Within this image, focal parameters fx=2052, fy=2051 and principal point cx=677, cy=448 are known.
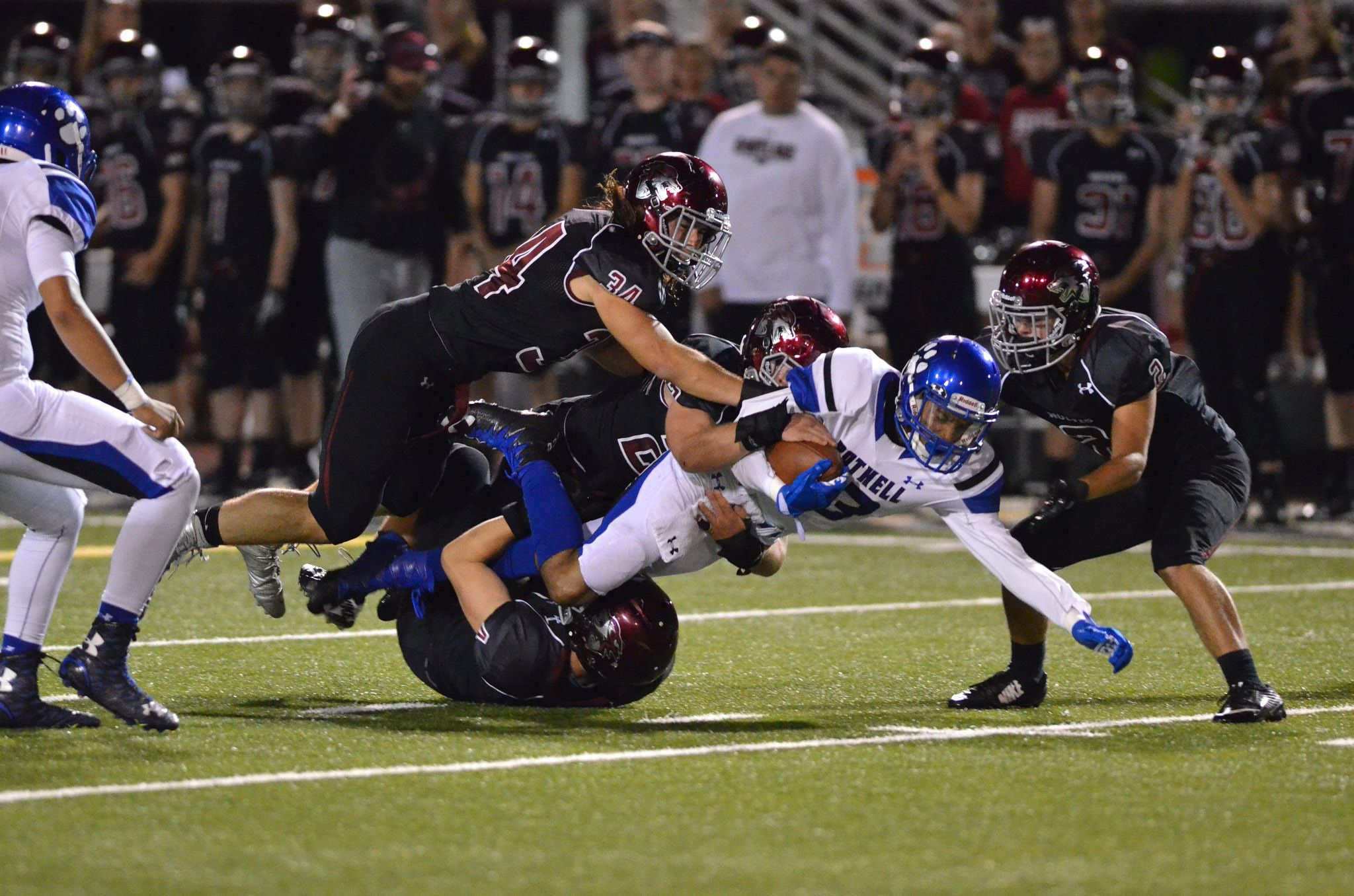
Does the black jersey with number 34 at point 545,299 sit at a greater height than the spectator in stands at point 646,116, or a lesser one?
lesser

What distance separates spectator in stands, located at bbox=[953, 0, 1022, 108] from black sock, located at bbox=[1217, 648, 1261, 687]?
6.39m

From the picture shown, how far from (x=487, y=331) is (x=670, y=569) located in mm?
803

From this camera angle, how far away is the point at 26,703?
4723 mm

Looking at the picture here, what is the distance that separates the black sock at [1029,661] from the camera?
527 centimetres

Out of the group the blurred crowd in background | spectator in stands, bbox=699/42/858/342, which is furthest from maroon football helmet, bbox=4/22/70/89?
spectator in stands, bbox=699/42/858/342

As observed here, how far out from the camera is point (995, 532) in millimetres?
4930

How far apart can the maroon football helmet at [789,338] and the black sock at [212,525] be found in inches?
61.2

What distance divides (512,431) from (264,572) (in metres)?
0.87

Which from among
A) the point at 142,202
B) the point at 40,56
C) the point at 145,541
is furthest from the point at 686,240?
the point at 40,56

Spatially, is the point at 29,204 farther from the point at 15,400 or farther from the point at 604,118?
the point at 604,118

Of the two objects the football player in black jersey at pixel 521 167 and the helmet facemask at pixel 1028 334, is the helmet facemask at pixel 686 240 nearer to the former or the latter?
the helmet facemask at pixel 1028 334

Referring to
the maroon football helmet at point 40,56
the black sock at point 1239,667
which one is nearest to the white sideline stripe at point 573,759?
the black sock at point 1239,667

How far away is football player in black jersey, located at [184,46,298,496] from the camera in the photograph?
10.2m

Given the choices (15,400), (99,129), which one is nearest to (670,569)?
(15,400)
